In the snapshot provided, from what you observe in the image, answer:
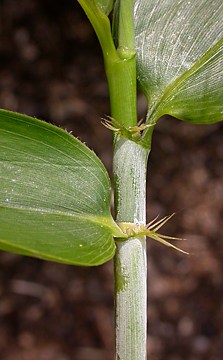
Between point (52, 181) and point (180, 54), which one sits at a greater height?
point (180, 54)

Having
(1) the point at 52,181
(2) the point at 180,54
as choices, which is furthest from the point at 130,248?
(2) the point at 180,54

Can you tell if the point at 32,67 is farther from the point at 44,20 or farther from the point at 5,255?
the point at 5,255

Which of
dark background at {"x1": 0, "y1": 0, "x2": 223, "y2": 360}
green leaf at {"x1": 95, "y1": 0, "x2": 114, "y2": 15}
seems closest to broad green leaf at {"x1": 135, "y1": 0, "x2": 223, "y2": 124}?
green leaf at {"x1": 95, "y1": 0, "x2": 114, "y2": 15}

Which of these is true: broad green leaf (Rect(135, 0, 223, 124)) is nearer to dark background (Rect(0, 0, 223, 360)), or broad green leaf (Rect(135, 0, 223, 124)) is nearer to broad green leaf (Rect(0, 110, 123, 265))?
broad green leaf (Rect(0, 110, 123, 265))

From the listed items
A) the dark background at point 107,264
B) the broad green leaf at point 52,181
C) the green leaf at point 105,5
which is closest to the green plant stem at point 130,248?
the broad green leaf at point 52,181

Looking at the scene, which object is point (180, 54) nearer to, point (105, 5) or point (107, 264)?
point (105, 5)

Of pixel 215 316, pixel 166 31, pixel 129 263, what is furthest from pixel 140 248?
pixel 215 316

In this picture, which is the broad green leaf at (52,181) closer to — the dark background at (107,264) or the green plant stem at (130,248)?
the green plant stem at (130,248)
